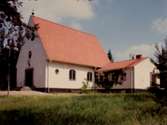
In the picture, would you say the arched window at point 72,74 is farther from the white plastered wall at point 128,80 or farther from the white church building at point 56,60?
the white plastered wall at point 128,80

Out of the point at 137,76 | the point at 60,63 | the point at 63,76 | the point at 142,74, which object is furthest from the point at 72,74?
the point at 142,74

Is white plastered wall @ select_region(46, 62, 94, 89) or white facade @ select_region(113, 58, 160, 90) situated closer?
white plastered wall @ select_region(46, 62, 94, 89)

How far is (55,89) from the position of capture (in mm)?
36281

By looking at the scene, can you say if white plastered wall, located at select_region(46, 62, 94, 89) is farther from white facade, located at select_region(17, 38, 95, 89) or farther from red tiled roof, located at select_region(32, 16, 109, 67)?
red tiled roof, located at select_region(32, 16, 109, 67)

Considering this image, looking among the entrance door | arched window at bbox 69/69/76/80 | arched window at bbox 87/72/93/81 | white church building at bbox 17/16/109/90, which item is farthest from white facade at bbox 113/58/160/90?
the entrance door

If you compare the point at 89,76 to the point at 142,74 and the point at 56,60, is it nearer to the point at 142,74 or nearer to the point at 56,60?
the point at 142,74

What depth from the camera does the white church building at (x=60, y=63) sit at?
36.1 m

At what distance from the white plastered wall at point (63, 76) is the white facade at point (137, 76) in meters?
4.32

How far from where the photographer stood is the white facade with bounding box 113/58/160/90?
3872 cm

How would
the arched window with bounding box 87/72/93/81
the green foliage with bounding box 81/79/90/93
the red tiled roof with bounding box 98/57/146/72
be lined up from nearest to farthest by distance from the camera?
the green foliage with bounding box 81/79/90/93
the red tiled roof with bounding box 98/57/146/72
the arched window with bounding box 87/72/93/81

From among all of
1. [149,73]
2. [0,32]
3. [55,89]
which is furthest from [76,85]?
[0,32]

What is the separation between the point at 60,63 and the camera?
120 ft

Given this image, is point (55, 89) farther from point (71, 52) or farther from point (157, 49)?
point (157, 49)

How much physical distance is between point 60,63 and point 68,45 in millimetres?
3627
